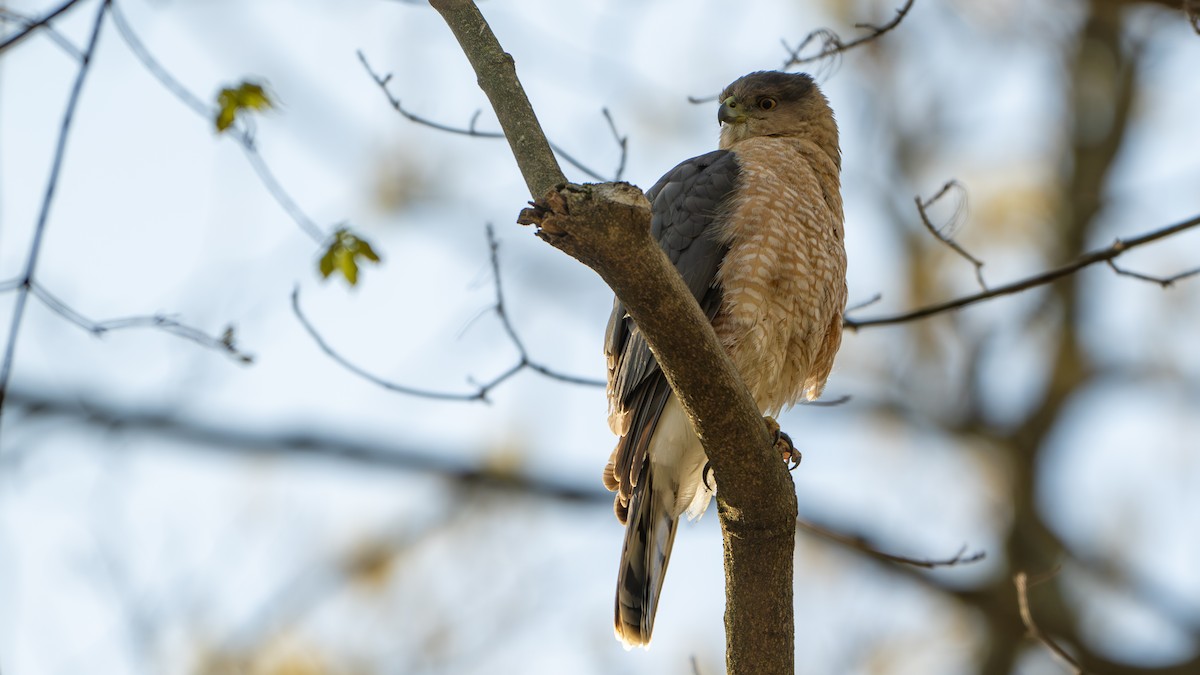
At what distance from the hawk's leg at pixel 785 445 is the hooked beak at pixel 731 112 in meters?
1.77

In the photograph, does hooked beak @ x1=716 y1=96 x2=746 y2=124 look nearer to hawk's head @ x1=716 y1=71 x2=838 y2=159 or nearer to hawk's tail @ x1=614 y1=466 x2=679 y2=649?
hawk's head @ x1=716 y1=71 x2=838 y2=159

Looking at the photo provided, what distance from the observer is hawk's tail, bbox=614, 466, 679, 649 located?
440 centimetres

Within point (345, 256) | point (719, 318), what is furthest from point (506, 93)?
point (345, 256)

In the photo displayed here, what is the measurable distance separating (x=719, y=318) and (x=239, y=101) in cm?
203

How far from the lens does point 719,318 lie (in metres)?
4.43

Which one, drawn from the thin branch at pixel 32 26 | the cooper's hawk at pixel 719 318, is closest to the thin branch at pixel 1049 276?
the cooper's hawk at pixel 719 318

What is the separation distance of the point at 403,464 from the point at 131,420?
2866 millimetres

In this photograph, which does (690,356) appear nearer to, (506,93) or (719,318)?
(506,93)

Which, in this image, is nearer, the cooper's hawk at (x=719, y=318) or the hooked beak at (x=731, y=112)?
the cooper's hawk at (x=719, y=318)

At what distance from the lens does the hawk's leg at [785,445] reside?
4.11m

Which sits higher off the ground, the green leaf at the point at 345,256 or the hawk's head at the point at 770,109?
the hawk's head at the point at 770,109

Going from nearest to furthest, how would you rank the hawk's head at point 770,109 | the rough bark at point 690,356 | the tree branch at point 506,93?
the rough bark at point 690,356
the tree branch at point 506,93
the hawk's head at point 770,109

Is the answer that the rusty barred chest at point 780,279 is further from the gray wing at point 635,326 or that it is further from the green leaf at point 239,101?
the green leaf at point 239,101

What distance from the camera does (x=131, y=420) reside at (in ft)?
21.4
